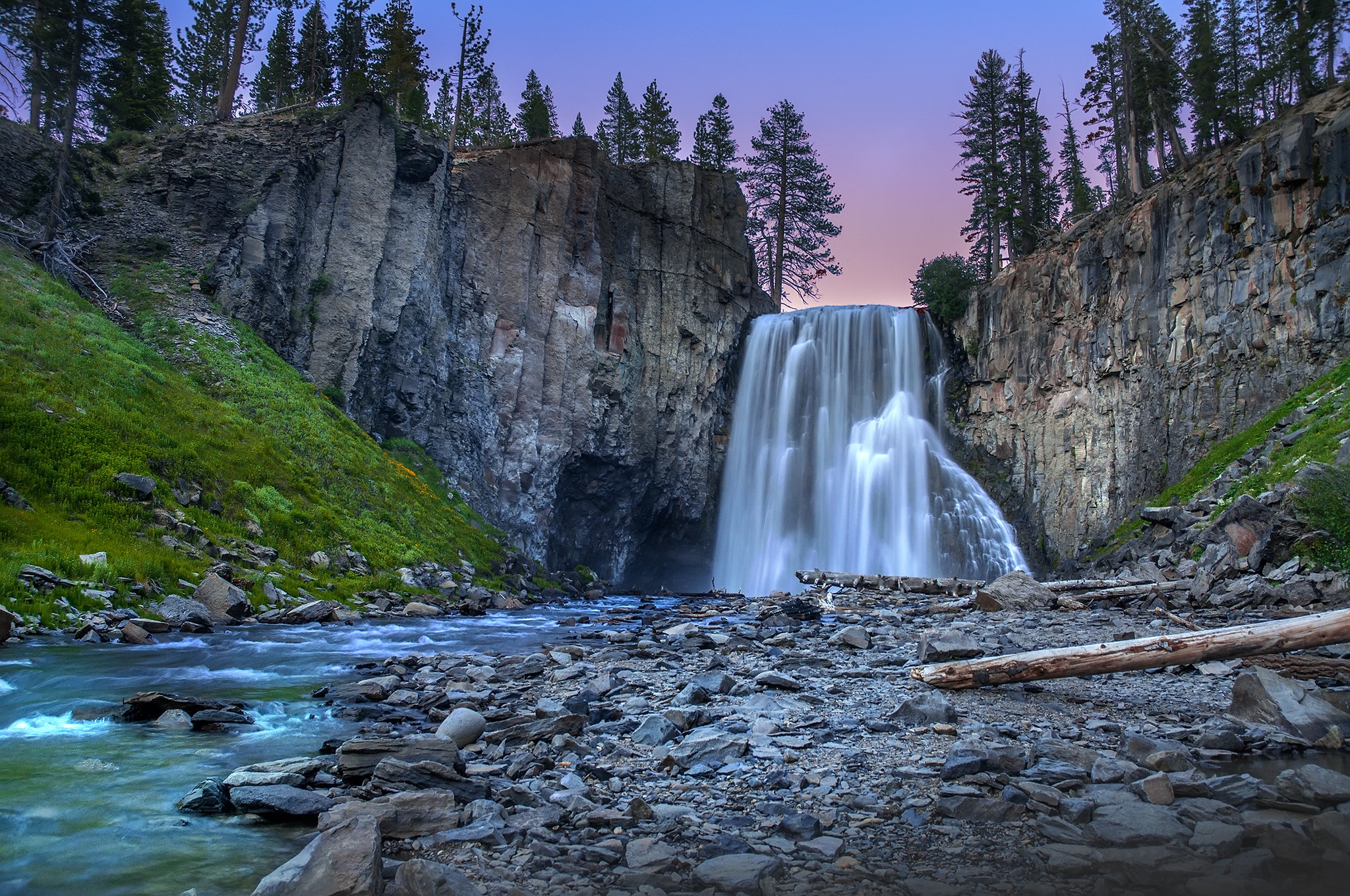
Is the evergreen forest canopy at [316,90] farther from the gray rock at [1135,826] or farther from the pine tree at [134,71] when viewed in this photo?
the gray rock at [1135,826]

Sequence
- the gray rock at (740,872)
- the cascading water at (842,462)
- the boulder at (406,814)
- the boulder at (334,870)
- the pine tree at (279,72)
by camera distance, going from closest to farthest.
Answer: the boulder at (334,870), the gray rock at (740,872), the boulder at (406,814), the cascading water at (842,462), the pine tree at (279,72)

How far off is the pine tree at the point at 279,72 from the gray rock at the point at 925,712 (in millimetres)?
50018

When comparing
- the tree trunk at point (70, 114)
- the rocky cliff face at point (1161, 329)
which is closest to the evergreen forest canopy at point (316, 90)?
the tree trunk at point (70, 114)

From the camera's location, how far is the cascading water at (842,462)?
3172cm

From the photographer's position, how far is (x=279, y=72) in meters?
44.6

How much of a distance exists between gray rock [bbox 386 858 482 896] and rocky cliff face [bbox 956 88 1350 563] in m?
27.5

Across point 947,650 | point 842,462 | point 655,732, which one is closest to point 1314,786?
point 947,650

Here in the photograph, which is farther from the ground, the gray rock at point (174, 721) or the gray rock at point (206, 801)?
the gray rock at point (206, 801)

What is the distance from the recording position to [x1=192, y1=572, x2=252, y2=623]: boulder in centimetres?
1173

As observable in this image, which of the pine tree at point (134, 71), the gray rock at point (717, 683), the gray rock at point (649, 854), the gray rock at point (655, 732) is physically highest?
the pine tree at point (134, 71)

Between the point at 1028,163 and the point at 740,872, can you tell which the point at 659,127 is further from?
the point at 740,872

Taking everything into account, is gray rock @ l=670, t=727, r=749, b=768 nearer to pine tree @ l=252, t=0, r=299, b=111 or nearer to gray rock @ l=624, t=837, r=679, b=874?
gray rock @ l=624, t=837, r=679, b=874

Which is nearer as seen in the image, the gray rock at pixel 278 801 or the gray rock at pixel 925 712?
the gray rock at pixel 278 801

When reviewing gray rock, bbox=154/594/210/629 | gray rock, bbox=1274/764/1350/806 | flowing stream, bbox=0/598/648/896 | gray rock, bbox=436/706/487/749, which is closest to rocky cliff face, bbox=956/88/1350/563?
gray rock, bbox=1274/764/1350/806
